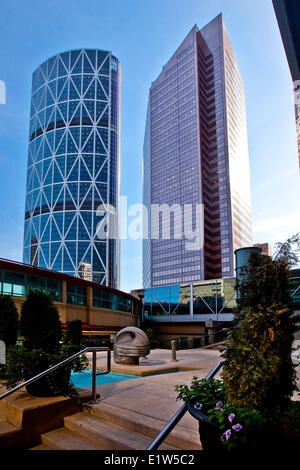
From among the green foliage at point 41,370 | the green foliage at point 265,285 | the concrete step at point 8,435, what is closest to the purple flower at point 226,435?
the green foliage at point 265,285

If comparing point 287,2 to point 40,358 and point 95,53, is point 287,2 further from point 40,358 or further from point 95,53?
point 95,53

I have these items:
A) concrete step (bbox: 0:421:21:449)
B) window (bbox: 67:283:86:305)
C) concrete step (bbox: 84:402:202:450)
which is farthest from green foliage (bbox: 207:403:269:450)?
window (bbox: 67:283:86:305)

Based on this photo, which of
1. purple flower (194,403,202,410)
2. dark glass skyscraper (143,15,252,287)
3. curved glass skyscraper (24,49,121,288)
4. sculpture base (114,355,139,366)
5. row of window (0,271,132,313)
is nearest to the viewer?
purple flower (194,403,202,410)

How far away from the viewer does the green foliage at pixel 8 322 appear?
7.16 m

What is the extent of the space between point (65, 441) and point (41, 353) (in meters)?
1.51

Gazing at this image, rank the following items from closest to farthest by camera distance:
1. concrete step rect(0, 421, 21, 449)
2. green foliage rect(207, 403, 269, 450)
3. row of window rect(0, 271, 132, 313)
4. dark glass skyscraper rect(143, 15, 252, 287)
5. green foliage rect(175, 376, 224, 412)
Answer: green foliage rect(207, 403, 269, 450), green foliage rect(175, 376, 224, 412), concrete step rect(0, 421, 21, 449), row of window rect(0, 271, 132, 313), dark glass skyscraper rect(143, 15, 252, 287)

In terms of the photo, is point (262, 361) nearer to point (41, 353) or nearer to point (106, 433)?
point (106, 433)

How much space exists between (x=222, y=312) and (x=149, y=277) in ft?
327

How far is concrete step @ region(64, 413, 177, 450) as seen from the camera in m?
3.76

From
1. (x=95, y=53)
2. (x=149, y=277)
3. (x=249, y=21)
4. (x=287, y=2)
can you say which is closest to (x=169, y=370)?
(x=287, y=2)

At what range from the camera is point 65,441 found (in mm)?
4031

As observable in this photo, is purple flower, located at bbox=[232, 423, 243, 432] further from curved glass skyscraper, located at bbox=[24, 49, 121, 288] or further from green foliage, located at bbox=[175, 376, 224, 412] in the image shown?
curved glass skyscraper, located at bbox=[24, 49, 121, 288]

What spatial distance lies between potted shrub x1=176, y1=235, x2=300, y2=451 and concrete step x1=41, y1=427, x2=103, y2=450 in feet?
5.09

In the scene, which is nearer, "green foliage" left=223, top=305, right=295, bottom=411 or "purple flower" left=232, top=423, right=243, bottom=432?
"purple flower" left=232, top=423, right=243, bottom=432
